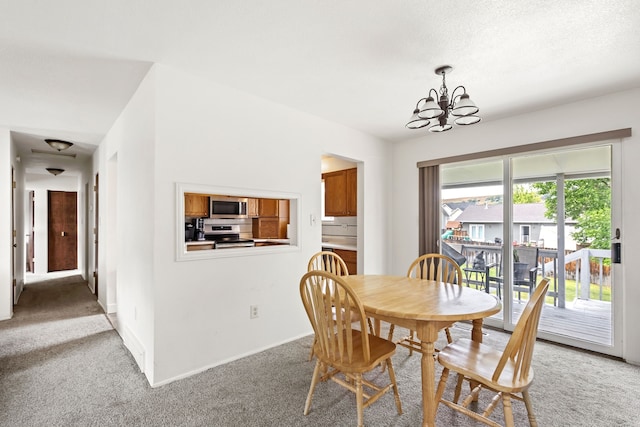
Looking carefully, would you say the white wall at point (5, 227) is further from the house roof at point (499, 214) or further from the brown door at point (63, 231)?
the house roof at point (499, 214)

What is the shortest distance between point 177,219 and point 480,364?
2.23 meters

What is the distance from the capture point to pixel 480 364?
5.62ft

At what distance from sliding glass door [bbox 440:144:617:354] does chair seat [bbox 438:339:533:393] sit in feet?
6.38

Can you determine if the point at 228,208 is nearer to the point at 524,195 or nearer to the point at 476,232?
the point at 476,232

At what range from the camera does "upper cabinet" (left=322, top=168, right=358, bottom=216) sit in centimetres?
468

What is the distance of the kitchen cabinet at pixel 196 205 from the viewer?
479cm

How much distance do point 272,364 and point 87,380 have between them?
4.56 feet

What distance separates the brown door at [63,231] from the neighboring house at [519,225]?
849 cm

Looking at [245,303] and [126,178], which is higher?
[126,178]

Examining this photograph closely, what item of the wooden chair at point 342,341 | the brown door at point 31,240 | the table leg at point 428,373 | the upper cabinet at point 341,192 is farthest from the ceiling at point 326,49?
the brown door at point 31,240

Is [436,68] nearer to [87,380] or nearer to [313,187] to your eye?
[313,187]

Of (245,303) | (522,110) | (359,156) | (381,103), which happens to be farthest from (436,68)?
(245,303)

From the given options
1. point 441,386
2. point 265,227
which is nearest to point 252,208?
point 265,227

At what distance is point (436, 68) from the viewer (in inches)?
93.7
